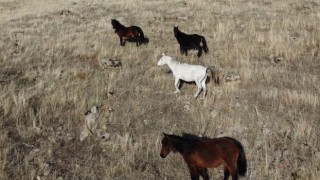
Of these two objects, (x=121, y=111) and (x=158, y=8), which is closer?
(x=121, y=111)

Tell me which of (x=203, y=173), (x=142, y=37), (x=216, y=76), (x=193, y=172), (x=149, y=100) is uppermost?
(x=142, y=37)

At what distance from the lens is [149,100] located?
12438mm

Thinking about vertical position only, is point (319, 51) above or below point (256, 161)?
above

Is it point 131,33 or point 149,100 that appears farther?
point 131,33

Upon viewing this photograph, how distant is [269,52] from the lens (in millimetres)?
16562

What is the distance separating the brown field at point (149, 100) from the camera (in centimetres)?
961

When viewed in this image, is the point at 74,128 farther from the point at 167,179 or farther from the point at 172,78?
the point at 172,78

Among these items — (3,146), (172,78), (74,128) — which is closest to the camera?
(3,146)

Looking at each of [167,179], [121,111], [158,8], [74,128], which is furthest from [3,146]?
[158,8]

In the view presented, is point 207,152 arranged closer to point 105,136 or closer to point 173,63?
point 105,136

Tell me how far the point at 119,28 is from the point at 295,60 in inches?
305

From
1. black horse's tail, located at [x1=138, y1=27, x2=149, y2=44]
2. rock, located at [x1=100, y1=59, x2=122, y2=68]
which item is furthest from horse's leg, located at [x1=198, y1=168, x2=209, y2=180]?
black horse's tail, located at [x1=138, y1=27, x2=149, y2=44]

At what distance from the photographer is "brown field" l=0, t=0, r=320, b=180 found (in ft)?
31.5

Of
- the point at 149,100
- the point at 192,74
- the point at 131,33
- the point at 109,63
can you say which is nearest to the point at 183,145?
the point at 149,100
